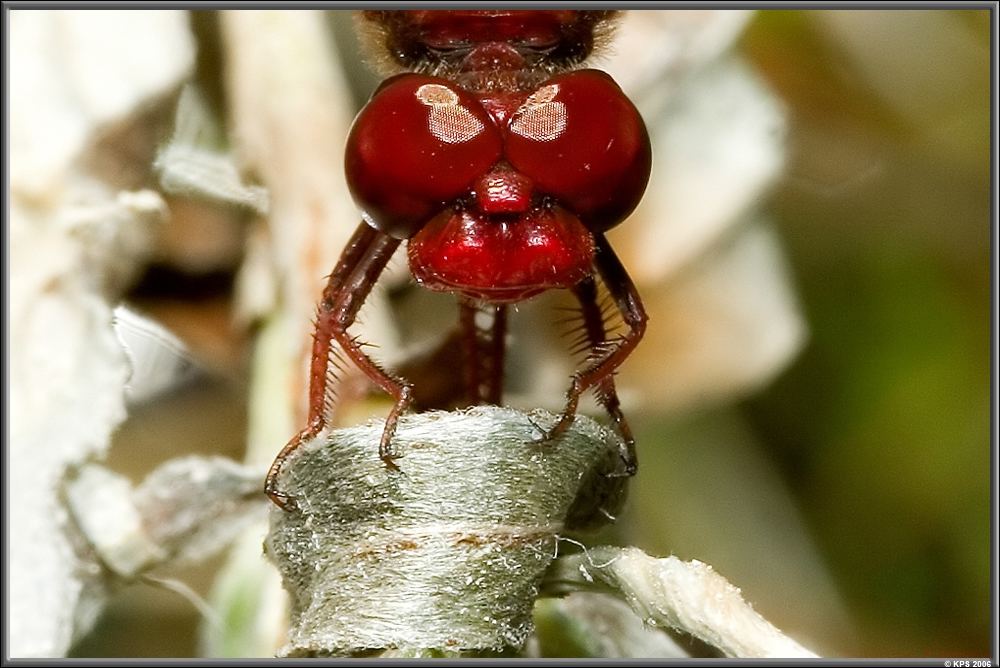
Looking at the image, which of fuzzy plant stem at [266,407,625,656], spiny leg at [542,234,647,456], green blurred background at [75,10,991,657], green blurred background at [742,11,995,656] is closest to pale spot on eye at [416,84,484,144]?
spiny leg at [542,234,647,456]

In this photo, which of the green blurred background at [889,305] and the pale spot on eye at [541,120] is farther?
the green blurred background at [889,305]

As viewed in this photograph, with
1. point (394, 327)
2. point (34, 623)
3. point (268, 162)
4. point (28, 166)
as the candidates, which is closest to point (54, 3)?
point (28, 166)

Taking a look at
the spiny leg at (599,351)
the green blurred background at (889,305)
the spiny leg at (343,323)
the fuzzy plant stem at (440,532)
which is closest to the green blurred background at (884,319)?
the green blurred background at (889,305)

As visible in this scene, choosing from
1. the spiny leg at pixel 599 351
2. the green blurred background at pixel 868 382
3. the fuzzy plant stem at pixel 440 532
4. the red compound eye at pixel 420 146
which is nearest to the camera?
the fuzzy plant stem at pixel 440 532

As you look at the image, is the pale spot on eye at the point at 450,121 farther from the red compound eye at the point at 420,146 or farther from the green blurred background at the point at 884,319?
the green blurred background at the point at 884,319

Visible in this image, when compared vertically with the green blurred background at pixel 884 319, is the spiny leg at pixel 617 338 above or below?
above

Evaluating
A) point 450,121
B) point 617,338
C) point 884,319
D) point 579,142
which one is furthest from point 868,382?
point 450,121

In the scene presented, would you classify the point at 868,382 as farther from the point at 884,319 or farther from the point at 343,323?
the point at 343,323
